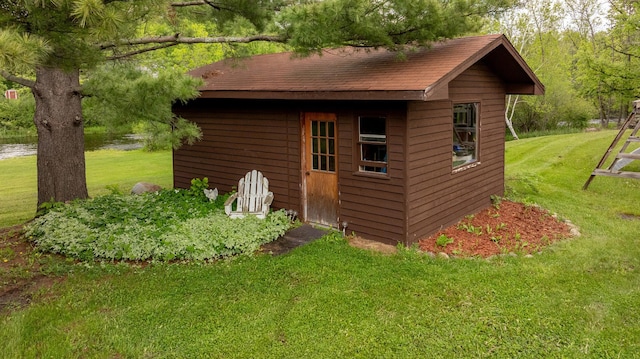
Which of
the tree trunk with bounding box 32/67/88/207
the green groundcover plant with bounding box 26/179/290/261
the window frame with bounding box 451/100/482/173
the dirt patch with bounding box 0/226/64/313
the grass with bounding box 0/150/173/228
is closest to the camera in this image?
the dirt patch with bounding box 0/226/64/313

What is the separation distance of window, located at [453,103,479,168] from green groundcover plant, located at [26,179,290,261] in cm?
299

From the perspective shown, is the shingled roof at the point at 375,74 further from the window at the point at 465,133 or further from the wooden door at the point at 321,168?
the window at the point at 465,133

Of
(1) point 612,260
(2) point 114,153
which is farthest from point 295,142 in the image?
(2) point 114,153

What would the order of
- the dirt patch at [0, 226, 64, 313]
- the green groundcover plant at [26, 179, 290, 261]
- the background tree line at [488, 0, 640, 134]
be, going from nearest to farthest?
1. the dirt patch at [0, 226, 64, 313]
2. the green groundcover plant at [26, 179, 290, 261]
3. the background tree line at [488, 0, 640, 134]

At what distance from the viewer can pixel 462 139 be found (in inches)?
325

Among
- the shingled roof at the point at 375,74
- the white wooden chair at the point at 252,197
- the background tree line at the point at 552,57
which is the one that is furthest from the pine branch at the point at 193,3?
the background tree line at the point at 552,57

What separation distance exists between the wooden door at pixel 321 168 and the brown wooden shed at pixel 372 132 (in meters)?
0.02

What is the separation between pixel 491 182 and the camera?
9062 mm

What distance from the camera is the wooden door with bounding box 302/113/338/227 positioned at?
7461 millimetres

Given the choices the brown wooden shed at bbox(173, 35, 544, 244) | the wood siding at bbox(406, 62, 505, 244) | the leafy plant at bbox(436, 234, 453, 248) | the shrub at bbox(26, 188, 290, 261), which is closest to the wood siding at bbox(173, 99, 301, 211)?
the brown wooden shed at bbox(173, 35, 544, 244)

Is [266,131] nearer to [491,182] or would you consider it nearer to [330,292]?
[330,292]

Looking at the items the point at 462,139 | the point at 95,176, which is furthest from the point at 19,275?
the point at 95,176

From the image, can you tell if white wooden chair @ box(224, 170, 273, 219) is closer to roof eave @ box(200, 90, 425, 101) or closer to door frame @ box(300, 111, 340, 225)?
door frame @ box(300, 111, 340, 225)

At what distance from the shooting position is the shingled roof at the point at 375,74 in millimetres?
6195
